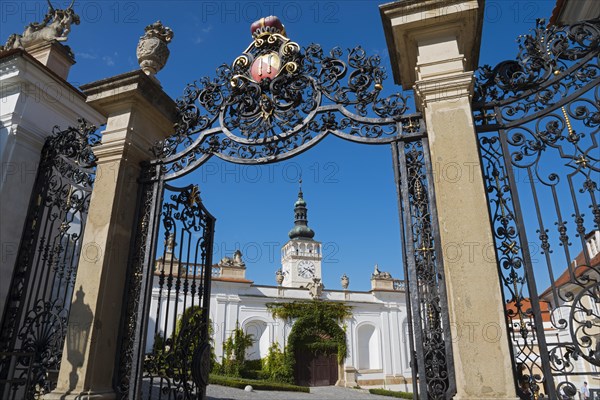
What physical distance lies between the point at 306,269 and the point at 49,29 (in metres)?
45.0

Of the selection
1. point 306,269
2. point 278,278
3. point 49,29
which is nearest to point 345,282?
point 278,278

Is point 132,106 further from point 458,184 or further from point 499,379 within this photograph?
point 499,379

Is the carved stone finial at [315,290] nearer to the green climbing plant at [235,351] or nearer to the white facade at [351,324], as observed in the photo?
the white facade at [351,324]

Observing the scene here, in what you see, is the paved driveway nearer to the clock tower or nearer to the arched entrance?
the arched entrance

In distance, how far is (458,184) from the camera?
362 centimetres

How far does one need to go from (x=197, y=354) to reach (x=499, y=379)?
3298 millimetres

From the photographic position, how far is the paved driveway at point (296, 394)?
17.9 meters

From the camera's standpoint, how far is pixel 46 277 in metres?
5.46

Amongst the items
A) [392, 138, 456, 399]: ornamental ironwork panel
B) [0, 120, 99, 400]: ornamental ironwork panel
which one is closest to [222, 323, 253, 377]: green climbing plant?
[0, 120, 99, 400]: ornamental ironwork panel

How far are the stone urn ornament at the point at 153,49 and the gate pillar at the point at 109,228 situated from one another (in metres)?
0.27

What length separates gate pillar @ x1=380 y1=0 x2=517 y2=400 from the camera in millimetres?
3119

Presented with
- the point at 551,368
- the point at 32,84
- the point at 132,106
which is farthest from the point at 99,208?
the point at 551,368

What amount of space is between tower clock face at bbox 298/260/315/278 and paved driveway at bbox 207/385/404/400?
22.5m

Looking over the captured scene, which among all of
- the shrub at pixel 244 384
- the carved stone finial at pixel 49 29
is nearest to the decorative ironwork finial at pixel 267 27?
the carved stone finial at pixel 49 29
